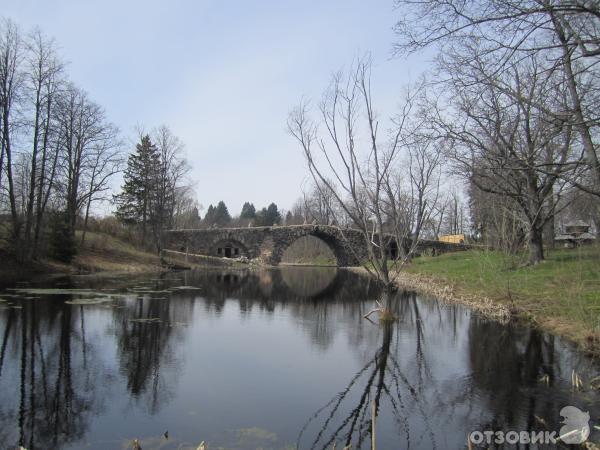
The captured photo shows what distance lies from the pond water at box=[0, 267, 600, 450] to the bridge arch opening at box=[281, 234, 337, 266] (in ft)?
158

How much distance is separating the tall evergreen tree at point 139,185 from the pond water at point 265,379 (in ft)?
90.7

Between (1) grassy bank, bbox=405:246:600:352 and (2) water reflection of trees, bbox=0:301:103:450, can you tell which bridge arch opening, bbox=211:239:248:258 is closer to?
(1) grassy bank, bbox=405:246:600:352

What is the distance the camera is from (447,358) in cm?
939

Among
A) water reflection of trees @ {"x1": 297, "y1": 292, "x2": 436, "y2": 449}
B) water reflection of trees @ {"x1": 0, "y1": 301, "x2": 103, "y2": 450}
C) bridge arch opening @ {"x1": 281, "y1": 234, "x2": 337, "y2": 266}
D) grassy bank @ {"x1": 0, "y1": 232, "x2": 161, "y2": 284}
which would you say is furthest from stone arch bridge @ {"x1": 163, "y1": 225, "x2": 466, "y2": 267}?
water reflection of trees @ {"x1": 297, "y1": 292, "x2": 436, "y2": 449}

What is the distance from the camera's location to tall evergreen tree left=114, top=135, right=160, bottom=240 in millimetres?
40688

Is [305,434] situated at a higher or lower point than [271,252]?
lower

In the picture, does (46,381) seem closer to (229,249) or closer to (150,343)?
(150,343)

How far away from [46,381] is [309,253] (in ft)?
191

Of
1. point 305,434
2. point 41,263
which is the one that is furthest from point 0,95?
point 305,434

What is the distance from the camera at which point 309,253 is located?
213 ft

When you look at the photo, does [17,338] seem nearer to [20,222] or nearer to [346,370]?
[346,370]

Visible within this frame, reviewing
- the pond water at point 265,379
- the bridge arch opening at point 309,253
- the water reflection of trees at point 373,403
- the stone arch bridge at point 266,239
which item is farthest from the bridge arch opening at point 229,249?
the water reflection of trees at point 373,403

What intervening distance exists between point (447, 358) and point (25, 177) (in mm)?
25607

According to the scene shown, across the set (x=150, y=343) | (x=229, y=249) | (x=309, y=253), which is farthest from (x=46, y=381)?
(x=309, y=253)
